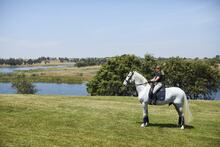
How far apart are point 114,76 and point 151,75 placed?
8.82 m

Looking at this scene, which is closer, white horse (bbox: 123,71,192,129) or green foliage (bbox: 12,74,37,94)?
white horse (bbox: 123,71,192,129)

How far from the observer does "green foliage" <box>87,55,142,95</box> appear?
2320 inches

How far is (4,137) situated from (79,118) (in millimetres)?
5771

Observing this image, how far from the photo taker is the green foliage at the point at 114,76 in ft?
193

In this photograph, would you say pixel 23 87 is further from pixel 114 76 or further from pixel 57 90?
pixel 114 76

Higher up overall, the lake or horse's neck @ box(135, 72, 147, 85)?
horse's neck @ box(135, 72, 147, 85)

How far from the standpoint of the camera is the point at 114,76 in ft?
193

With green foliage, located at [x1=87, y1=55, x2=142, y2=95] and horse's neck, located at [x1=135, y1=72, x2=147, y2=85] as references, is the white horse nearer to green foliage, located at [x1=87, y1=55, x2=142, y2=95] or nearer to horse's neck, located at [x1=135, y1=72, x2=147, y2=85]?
horse's neck, located at [x1=135, y1=72, x2=147, y2=85]

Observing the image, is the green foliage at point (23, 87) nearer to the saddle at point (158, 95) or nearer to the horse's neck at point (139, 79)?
the horse's neck at point (139, 79)

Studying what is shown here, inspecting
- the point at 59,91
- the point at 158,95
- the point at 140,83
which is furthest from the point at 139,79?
the point at 59,91

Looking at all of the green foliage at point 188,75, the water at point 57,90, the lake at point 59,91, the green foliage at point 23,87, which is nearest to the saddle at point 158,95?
the green foliage at point 188,75

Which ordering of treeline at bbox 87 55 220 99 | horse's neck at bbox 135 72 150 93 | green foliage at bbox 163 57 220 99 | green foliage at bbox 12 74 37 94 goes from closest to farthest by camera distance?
horse's neck at bbox 135 72 150 93 < treeline at bbox 87 55 220 99 < green foliage at bbox 163 57 220 99 < green foliage at bbox 12 74 37 94

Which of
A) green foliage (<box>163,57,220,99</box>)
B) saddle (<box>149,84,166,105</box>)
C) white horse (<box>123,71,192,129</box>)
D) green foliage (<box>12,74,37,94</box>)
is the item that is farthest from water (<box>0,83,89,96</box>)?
saddle (<box>149,84,166,105</box>)

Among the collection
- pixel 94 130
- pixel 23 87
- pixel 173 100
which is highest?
pixel 173 100
